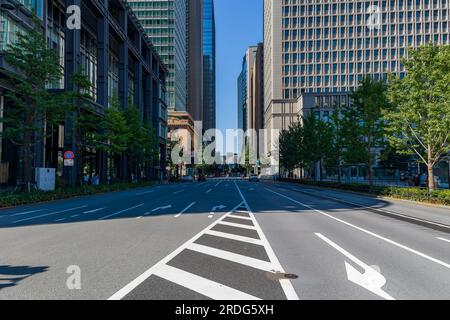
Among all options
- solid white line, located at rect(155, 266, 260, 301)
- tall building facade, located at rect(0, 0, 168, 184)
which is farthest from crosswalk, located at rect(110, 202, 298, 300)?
tall building facade, located at rect(0, 0, 168, 184)

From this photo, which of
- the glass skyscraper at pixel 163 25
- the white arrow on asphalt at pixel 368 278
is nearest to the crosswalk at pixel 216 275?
the white arrow on asphalt at pixel 368 278

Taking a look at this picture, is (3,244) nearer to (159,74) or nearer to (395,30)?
(159,74)

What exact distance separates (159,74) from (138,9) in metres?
34.7

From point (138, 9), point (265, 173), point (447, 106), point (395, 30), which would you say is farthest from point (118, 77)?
point (395, 30)

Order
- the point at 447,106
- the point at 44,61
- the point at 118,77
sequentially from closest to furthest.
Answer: the point at 447,106 → the point at 44,61 → the point at 118,77

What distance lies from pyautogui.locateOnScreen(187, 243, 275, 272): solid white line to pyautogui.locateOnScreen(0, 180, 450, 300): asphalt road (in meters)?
0.02

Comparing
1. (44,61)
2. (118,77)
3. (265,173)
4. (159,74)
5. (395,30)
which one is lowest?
(265,173)

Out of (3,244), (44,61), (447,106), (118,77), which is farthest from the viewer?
(118,77)

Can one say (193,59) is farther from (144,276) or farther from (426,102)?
(144,276)

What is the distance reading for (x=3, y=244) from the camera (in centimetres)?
895

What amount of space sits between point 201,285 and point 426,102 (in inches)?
940

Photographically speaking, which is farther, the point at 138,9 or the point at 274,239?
the point at 138,9

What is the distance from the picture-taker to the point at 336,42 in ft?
340
